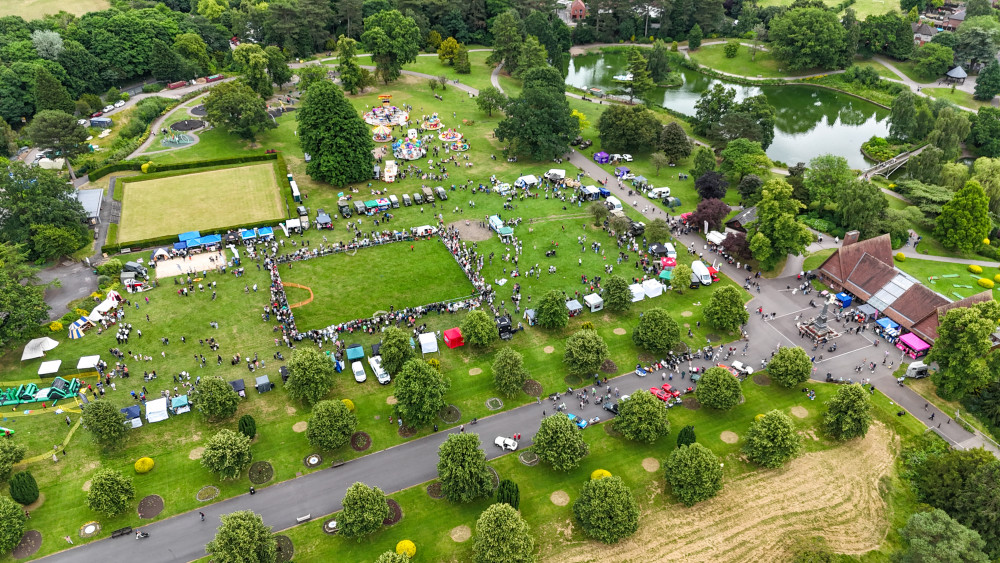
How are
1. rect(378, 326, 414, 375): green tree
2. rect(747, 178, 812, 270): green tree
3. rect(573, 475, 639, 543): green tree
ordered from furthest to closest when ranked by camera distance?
rect(747, 178, 812, 270): green tree
rect(378, 326, 414, 375): green tree
rect(573, 475, 639, 543): green tree

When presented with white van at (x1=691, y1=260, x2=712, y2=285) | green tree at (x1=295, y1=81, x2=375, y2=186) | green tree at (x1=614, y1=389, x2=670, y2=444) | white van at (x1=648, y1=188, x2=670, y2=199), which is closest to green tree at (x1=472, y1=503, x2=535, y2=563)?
green tree at (x1=614, y1=389, x2=670, y2=444)

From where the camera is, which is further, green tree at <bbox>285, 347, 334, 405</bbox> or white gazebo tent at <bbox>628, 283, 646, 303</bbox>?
white gazebo tent at <bbox>628, 283, 646, 303</bbox>

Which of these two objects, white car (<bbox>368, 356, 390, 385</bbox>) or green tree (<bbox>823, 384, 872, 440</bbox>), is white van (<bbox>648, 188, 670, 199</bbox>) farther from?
white car (<bbox>368, 356, 390, 385</bbox>)

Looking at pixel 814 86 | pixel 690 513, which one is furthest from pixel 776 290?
pixel 814 86

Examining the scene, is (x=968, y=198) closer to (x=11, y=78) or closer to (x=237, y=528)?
(x=237, y=528)

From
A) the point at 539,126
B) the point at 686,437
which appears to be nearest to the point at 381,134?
the point at 539,126

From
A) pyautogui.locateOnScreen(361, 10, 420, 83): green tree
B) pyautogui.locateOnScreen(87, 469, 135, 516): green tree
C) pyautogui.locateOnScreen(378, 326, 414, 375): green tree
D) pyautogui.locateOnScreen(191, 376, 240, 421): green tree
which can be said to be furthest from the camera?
pyautogui.locateOnScreen(361, 10, 420, 83): green tree

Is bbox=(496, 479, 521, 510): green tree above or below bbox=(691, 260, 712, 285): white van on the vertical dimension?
above
